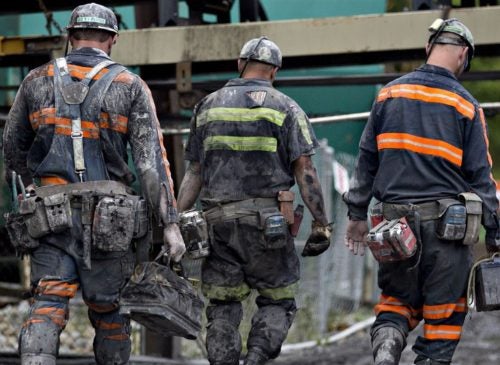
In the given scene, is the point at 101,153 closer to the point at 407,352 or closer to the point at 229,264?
the point at 229,264

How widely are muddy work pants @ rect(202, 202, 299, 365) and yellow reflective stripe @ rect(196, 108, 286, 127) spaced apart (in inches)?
24.2

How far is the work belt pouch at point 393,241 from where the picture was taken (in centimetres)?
716

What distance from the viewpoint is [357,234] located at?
7.77 metres

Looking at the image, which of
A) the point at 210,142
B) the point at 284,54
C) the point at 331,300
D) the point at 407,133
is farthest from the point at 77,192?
the point at 331,300

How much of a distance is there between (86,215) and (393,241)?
1704mm

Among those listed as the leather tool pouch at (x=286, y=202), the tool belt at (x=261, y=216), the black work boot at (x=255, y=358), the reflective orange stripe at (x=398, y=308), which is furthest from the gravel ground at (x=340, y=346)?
the reflective orange stripe at (x=398, y=308)

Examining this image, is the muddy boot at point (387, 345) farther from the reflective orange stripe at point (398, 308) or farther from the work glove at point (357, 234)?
the work glove at point (357, 234)

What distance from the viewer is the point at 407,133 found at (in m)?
7.42

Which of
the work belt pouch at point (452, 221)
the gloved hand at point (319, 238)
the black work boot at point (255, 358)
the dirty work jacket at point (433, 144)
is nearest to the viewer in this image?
the work belt pouch at point (452, 221)

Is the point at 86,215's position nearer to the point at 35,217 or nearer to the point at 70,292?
the point at 35,217

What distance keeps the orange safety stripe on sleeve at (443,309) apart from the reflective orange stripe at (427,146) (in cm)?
80

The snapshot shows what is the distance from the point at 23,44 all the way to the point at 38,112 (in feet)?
9.59

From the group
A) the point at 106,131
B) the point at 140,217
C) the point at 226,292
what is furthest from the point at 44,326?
the point at 226,292

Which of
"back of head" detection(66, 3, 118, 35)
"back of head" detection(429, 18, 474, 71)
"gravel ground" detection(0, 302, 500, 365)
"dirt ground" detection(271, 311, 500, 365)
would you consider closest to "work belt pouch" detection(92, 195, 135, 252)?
"back of head" detection(66, 3, 118, 35)
